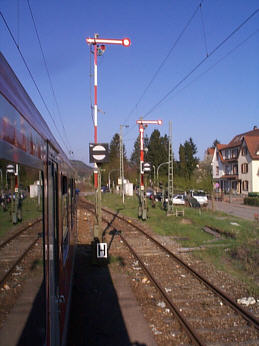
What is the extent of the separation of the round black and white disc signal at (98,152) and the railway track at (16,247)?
6.48 m

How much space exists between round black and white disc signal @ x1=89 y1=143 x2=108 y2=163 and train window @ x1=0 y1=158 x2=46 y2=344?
6186mm

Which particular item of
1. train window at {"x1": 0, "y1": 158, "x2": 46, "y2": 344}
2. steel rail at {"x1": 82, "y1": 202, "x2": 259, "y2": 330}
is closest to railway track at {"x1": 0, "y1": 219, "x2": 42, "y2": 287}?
train window at {"x1": 0, "y1": 158, "x2": 46, "y2": 344}

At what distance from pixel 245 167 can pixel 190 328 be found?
4506 centimetres

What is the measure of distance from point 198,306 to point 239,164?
46.0 meters

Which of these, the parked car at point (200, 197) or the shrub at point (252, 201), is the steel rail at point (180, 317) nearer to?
the parked car at point (200, 197)

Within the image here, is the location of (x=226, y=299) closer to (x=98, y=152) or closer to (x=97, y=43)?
(x=98, y=152)

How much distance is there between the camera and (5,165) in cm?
176

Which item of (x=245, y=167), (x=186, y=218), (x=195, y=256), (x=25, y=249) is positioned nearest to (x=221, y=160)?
(x=245, y=167)

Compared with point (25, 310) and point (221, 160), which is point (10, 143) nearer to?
point (25, 310)

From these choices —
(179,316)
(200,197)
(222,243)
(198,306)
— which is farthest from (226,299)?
Answer: (200,197)

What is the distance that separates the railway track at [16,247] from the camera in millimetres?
1673

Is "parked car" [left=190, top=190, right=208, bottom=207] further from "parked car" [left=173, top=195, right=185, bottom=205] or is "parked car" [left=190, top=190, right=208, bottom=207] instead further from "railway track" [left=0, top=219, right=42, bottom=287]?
"railway track" [left=0, top=219, right=42, bottom=287]

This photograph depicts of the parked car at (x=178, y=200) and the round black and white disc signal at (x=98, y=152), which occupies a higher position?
the round black and white disc signal at (x=98, y=152)

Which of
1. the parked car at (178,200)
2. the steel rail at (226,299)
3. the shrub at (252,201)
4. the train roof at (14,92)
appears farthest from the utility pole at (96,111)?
the shrub at (252,201)
